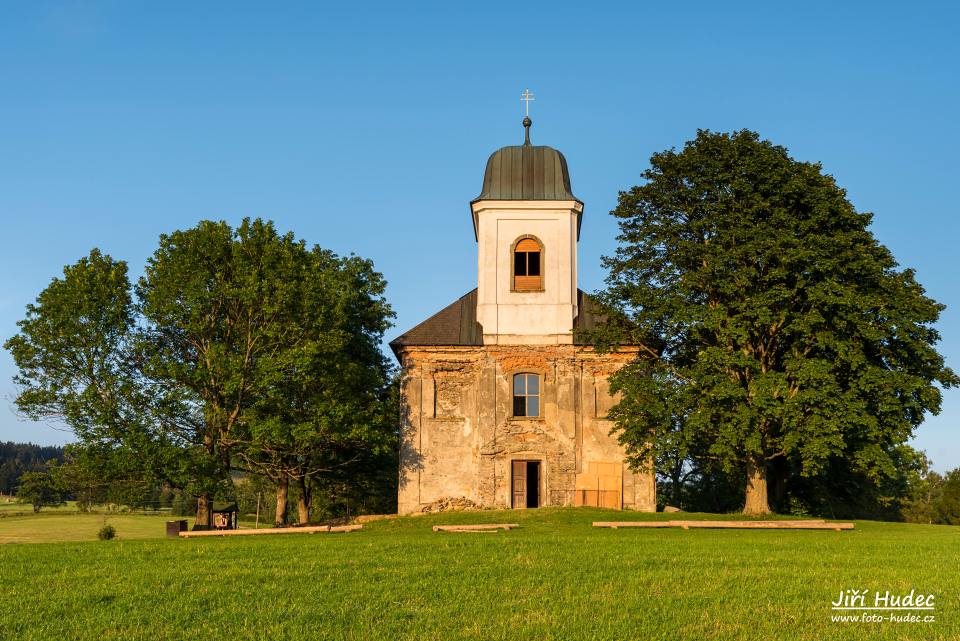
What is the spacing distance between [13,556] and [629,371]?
19615 millimetres

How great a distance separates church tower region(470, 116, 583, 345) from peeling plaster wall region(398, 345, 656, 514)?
3.26ft

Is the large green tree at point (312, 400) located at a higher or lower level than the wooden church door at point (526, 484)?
higher

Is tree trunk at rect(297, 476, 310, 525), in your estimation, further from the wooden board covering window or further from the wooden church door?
the wooden board covering window

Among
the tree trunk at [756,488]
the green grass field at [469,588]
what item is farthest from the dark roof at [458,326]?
the green grass field at [469,588]

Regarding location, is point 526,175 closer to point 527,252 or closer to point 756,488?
point 527,252

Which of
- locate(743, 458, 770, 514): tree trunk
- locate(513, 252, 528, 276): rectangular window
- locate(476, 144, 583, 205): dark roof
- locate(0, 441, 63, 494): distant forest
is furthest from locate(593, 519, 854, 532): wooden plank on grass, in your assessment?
locate(0, 441, 63, 494): distant forest

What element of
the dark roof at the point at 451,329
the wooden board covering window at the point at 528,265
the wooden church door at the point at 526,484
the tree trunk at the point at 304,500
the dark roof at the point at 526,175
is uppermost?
the dark roof at the point at 526,175

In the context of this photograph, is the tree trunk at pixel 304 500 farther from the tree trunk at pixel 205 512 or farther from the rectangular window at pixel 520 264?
the rectangular window at pixel 520 264

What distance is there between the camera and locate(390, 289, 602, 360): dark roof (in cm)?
3272

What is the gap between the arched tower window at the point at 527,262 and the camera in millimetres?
33750

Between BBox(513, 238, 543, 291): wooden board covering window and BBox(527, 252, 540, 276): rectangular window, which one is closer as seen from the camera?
BBox(513, 238, 543, 291): wooden board covering window

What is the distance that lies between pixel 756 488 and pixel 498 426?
29.2 feet

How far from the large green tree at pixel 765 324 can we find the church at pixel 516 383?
1758 mm

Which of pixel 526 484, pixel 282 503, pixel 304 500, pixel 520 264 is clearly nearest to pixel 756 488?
pixel 526 484
